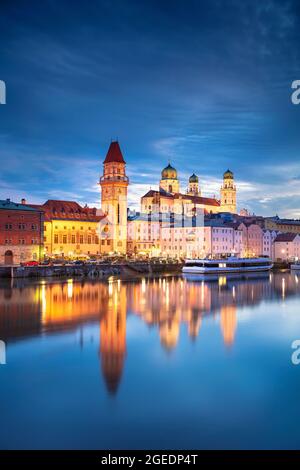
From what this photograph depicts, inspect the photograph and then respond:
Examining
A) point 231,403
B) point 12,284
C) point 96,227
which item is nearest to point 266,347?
point 231,403

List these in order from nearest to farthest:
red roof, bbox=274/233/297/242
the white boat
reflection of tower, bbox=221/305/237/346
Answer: reflection of tower, bbox=221/305/237/346 < the white boat < red roof, bbox=274/233/297/242

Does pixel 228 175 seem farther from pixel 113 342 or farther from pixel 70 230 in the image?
pixel 113 342

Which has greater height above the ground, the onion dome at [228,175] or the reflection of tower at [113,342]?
the onion dome at [228,175]

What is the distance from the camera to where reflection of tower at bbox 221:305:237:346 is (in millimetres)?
22811

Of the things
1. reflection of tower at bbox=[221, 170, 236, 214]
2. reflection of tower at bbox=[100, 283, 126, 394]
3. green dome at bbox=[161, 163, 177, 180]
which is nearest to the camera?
reflection of tower at bbox=[100, 283, 126, 394]

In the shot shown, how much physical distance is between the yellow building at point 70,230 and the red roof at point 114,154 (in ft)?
29.4

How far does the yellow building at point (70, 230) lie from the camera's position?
74.9m

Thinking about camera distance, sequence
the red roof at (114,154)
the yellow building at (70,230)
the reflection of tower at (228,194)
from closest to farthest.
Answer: the yellow building at (70,230)
the red roof at (114,154)
the reflection of tower at (228,194)

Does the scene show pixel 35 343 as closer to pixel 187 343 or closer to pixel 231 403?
pixel 187 343

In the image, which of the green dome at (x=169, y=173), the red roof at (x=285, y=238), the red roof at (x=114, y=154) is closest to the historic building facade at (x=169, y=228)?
the green dome at (x=169, y=173)

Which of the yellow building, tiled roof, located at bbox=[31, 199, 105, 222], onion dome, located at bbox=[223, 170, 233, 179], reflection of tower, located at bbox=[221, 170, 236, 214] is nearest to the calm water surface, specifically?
the yellow building

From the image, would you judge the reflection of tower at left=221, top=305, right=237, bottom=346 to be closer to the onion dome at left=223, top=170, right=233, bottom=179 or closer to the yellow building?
the yellow building

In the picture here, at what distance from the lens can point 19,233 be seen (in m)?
60.8

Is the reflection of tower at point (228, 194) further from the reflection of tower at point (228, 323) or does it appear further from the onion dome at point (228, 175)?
the reflection of tower at point (228, 323)
